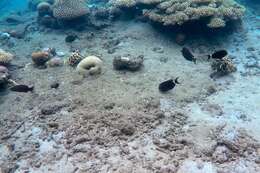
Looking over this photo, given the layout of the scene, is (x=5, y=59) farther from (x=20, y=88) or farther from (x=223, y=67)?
(x=223, y=67)

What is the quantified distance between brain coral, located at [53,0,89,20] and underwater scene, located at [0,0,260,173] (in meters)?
0.05

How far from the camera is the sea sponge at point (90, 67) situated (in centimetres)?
999

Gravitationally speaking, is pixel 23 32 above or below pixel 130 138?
below

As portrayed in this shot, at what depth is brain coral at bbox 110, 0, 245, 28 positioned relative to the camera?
11742 millimetres

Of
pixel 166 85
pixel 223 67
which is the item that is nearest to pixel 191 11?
pixel 223 67

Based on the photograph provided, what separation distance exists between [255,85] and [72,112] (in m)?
5.87

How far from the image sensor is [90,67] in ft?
33.5

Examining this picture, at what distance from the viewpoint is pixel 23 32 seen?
17.2 meters

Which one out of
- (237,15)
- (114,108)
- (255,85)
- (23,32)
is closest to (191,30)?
(237,15)

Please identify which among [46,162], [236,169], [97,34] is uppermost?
[236,169]

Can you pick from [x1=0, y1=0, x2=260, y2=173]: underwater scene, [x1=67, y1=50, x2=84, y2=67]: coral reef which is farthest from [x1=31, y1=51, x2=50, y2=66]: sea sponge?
[x1=67, y1=50, x2=84, y2=67]: coral reef

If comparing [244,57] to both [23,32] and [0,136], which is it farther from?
[23,32]

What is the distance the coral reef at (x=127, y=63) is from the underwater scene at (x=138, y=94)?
4 cm

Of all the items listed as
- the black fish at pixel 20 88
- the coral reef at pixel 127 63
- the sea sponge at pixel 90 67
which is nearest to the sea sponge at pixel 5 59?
the black fish at pixel 20 88
